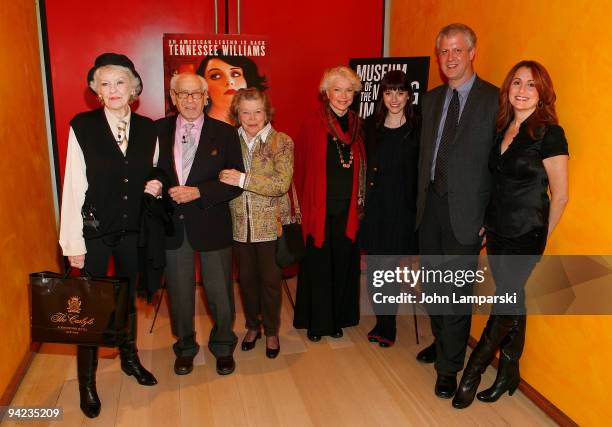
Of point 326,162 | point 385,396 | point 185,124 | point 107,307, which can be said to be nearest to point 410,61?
point 326,162

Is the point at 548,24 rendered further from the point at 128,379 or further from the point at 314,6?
the point at 128,379

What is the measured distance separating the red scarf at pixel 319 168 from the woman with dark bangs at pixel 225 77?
866 millimetres

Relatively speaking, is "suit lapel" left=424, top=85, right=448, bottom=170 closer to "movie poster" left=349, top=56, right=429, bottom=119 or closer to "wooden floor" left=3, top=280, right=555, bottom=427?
"movie poster" left=349, top=56, right=429, bottom=119

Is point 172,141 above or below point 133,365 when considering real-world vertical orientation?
above

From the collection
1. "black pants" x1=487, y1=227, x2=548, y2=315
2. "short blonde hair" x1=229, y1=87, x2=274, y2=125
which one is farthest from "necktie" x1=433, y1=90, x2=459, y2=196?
"short blonde hair" x1=229, y1=87, x2=274, y2=125

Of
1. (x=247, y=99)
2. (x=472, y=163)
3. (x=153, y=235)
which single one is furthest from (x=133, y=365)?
(x=472, y=163)

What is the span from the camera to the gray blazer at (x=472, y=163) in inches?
98.4

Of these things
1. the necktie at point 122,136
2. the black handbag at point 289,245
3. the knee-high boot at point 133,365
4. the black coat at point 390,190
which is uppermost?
the necktie at point 122,136

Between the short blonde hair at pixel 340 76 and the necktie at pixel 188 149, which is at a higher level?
the short blonde hair at pixel 340 76

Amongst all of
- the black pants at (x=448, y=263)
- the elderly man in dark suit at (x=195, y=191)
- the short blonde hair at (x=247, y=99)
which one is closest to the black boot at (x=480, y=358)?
the black pants at (x=448, y=263)

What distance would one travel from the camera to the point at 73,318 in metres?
2.32

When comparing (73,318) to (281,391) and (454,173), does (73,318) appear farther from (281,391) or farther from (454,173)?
(454,173)

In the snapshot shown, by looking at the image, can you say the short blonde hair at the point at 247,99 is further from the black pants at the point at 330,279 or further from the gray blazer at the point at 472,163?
the gray blazer at the point at 472,163

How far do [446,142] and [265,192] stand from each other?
3.28 feet
